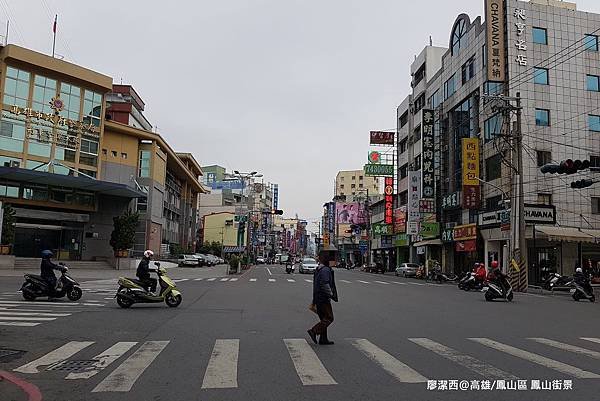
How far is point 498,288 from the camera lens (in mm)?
19672

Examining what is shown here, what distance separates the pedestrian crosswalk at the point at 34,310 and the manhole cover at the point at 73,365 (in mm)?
4269

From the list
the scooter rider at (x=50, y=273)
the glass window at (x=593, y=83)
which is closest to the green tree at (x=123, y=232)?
the scooter rider at (x=50, y=273)

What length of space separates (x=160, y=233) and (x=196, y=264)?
5.39 m

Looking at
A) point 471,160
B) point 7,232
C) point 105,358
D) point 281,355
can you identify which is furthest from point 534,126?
point 7,232

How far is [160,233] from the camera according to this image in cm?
5809

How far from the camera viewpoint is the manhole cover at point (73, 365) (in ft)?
23.3

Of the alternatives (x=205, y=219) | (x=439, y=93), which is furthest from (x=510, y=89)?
→ (x=205, y=219)

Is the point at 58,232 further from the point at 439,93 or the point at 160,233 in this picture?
the point at 439,93

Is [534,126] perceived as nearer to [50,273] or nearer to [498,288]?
[498,288]

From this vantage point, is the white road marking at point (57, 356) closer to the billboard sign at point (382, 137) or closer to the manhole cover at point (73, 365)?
the manhole cover at point (73, 365)

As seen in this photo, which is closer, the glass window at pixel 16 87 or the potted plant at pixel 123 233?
the glass window at pixel 16 87

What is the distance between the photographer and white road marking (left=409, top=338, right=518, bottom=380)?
693 centimetres

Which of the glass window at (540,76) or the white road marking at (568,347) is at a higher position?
the glass window at (540,76)

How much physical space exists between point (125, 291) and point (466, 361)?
10.1 meters
